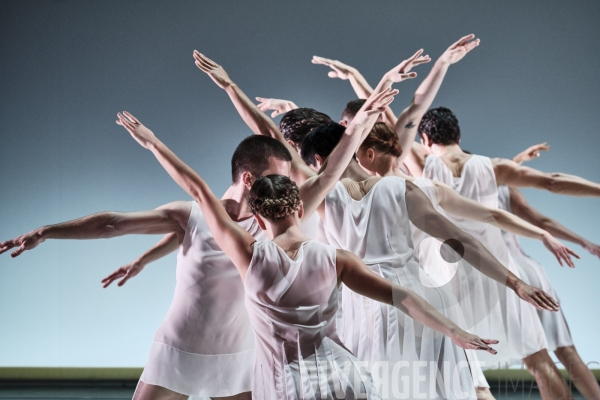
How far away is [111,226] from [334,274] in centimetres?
94

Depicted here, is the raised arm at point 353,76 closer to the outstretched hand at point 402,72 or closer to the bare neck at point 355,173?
the outstretched hand at point 402,72

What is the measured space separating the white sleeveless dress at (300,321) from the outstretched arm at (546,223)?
1846mm

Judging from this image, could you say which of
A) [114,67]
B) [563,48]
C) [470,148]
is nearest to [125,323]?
[114,67]

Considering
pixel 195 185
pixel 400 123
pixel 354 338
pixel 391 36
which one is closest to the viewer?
pixel 195 185

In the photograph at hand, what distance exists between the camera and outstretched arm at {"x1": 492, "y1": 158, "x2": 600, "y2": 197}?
137 inches

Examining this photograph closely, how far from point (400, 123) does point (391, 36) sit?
194cm

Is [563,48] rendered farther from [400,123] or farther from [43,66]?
[43,66]

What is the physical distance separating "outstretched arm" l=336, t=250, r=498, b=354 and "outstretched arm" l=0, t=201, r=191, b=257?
832mm

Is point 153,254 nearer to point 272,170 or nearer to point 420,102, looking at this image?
point 272,170

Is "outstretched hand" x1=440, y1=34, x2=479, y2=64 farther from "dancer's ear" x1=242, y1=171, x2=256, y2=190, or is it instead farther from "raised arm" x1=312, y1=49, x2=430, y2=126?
"dancer's ear" x1=242, y1=171, x2=256, y2=190

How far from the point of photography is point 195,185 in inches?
86.8

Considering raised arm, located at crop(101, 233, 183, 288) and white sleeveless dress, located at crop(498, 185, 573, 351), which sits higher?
raised arm, located at crop(101, 233, 183, 288)

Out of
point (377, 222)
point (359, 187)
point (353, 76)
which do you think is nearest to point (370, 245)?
point (377, 222)

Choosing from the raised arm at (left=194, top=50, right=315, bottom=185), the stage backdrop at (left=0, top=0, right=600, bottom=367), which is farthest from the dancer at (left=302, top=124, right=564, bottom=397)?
the stage backdrop at (left=0, top=0, right=600, bottom=367)
